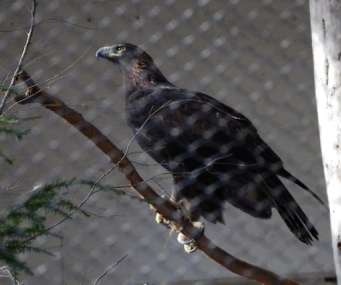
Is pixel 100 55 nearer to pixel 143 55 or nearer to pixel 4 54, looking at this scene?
pixel 143 55

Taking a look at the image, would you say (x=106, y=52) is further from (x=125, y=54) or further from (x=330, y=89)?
(x=330, y=89)

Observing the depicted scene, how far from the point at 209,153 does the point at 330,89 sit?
2.41ft

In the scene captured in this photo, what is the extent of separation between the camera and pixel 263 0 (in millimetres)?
4016

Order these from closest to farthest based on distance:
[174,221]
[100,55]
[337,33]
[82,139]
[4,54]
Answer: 1. [337,33]
2. [174,221]
3. [100,55]
4. [4,54]
5. [82,139]

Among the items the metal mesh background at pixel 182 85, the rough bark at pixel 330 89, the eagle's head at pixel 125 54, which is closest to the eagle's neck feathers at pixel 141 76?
the eagle's head at pixel 125 54

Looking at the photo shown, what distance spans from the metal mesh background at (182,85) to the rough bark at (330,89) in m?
1.38

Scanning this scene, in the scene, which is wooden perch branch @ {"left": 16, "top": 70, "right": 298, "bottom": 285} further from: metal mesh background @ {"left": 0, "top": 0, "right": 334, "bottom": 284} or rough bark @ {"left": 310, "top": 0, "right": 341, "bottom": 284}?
metal mesh background @ {"left": 0, "top": 0, "right": 334, "bottom": 284}

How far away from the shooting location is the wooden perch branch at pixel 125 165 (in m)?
2.46

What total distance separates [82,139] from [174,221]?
1.19 metres

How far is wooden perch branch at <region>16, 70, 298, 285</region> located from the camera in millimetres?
2461

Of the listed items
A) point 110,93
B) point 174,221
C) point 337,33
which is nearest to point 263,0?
point 110,93

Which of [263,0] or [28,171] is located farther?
[263,0]

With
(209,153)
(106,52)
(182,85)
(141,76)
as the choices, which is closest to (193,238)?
(209,153)

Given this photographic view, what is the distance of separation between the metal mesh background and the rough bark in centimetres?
138
